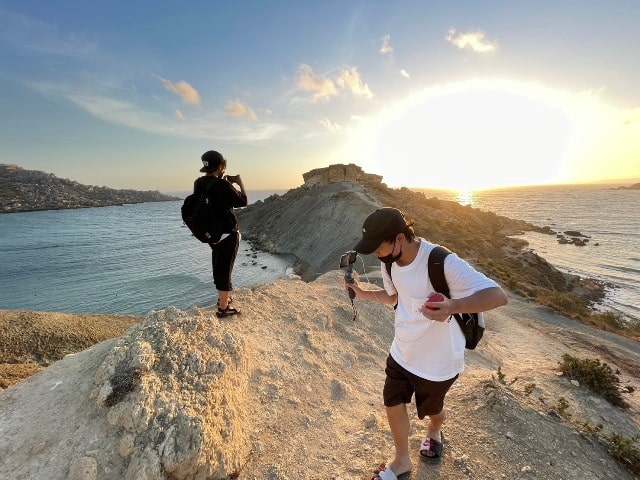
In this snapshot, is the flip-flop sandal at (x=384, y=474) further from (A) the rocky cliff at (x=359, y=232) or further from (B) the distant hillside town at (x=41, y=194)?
(B) the distant hillside town at (x=41, y=194)

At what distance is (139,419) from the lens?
11.6ft

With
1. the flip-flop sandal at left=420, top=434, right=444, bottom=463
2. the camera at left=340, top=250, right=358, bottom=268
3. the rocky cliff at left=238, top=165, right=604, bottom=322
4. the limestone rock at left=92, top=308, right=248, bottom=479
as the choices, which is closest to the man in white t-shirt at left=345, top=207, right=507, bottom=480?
the camera at left=340, top=250, right=358, bottom=268

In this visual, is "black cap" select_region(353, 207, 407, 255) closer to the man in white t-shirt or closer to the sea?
the man in white t-shirt

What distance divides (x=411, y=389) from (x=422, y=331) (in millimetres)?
758

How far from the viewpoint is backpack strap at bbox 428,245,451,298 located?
291 cm

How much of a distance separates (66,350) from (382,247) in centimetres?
1312

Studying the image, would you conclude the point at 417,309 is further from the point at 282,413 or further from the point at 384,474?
the point at 282,413

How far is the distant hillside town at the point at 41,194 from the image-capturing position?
129750 millimetres

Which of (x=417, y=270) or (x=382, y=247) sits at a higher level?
(x=382, y=247)

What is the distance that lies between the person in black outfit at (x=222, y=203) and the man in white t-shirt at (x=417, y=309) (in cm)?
339

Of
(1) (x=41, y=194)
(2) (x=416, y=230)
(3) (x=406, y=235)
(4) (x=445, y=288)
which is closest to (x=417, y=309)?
(4) (x=445, y=288)

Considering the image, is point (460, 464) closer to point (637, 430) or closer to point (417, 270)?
point (417, 270)

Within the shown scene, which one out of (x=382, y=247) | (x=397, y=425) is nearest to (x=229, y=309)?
(x=397, y=425)

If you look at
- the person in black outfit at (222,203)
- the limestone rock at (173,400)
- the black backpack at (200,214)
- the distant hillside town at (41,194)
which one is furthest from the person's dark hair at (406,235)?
the distant hillside town at (41,194)
